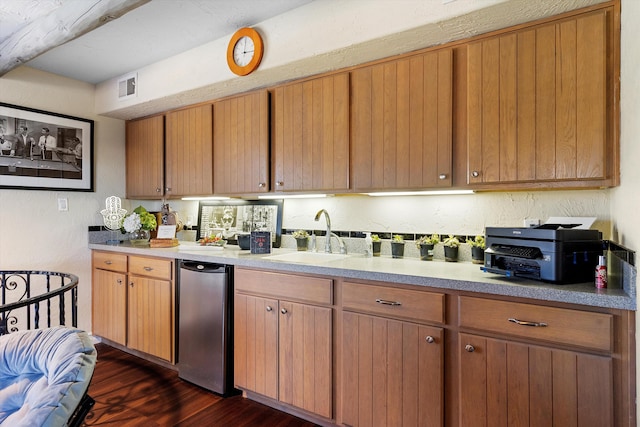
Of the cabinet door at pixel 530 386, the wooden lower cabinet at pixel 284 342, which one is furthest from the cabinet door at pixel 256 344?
the cabinet door at pixel 530 386

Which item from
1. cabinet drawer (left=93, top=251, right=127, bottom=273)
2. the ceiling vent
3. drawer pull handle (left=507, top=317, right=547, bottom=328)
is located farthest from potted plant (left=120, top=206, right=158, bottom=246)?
drawer pull handle (left=507, top=317, right=547, bottom=328)

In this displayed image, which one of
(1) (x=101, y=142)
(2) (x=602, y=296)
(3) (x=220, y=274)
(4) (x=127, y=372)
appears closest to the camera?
(2) (x=602, y=296)

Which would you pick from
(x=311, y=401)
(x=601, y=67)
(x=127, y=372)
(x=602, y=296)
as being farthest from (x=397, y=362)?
(x=127, y=372)

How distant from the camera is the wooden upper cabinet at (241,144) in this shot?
106 inches

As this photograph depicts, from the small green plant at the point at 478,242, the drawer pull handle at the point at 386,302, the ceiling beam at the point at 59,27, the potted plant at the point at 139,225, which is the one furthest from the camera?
the potted plant at the point at 139,225

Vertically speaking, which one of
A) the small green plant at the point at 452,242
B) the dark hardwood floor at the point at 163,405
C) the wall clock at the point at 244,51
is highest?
the wall clock at the point at 244,51

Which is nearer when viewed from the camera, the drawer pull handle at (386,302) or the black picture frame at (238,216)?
the drawer pull handle at (386,302)

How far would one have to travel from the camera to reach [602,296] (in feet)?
4.46

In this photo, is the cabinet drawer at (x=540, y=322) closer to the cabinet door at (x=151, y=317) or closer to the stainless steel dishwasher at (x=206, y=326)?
the stainless steel dishwasher at (x=206, y=326)

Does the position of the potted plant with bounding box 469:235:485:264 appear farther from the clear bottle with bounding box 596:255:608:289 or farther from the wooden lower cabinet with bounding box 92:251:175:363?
the wooden lower cabinet with bounding box 92:251:175:363

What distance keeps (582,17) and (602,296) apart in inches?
49.5

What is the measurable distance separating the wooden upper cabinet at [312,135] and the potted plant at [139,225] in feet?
4.83

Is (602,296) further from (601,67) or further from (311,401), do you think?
(311,401)

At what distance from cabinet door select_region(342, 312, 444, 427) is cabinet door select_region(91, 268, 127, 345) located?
2.20 metres
